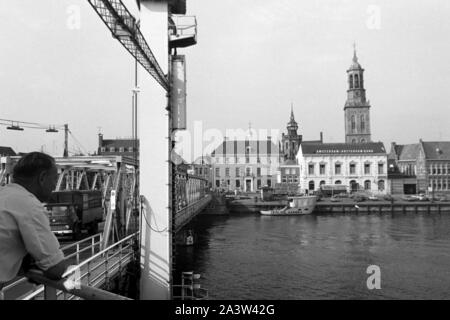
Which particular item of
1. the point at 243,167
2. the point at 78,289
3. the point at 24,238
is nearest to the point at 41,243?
the point at 24,238

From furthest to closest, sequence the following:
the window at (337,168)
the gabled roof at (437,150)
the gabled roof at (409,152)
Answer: the gabled roof at (409,152)
the window at (337,168)
the gabled roof at (437,150)

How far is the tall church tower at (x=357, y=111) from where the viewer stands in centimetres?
11694

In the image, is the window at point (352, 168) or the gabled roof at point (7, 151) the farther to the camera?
the window at point (352, 168)

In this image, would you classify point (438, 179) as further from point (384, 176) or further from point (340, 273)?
point (340, 273)

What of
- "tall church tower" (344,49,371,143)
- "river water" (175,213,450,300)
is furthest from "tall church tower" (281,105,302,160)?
"river water" (175,213,450,300)

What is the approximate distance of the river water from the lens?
20750 mm

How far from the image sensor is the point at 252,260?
28.7 m

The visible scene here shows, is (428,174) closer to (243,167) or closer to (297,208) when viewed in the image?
(297,208)

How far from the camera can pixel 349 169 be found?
93.1 meters

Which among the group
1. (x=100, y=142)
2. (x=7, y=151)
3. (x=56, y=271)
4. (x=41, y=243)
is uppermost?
(x=100, y=142)

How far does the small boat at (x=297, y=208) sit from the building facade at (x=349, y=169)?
2394 cm

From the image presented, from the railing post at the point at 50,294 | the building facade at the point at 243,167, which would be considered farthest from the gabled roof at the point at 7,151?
the railing post at the point at 50,294

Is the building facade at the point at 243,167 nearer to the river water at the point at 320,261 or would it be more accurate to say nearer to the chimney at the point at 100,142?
the chimney at the point at 100,142

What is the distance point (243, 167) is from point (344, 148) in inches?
1048
